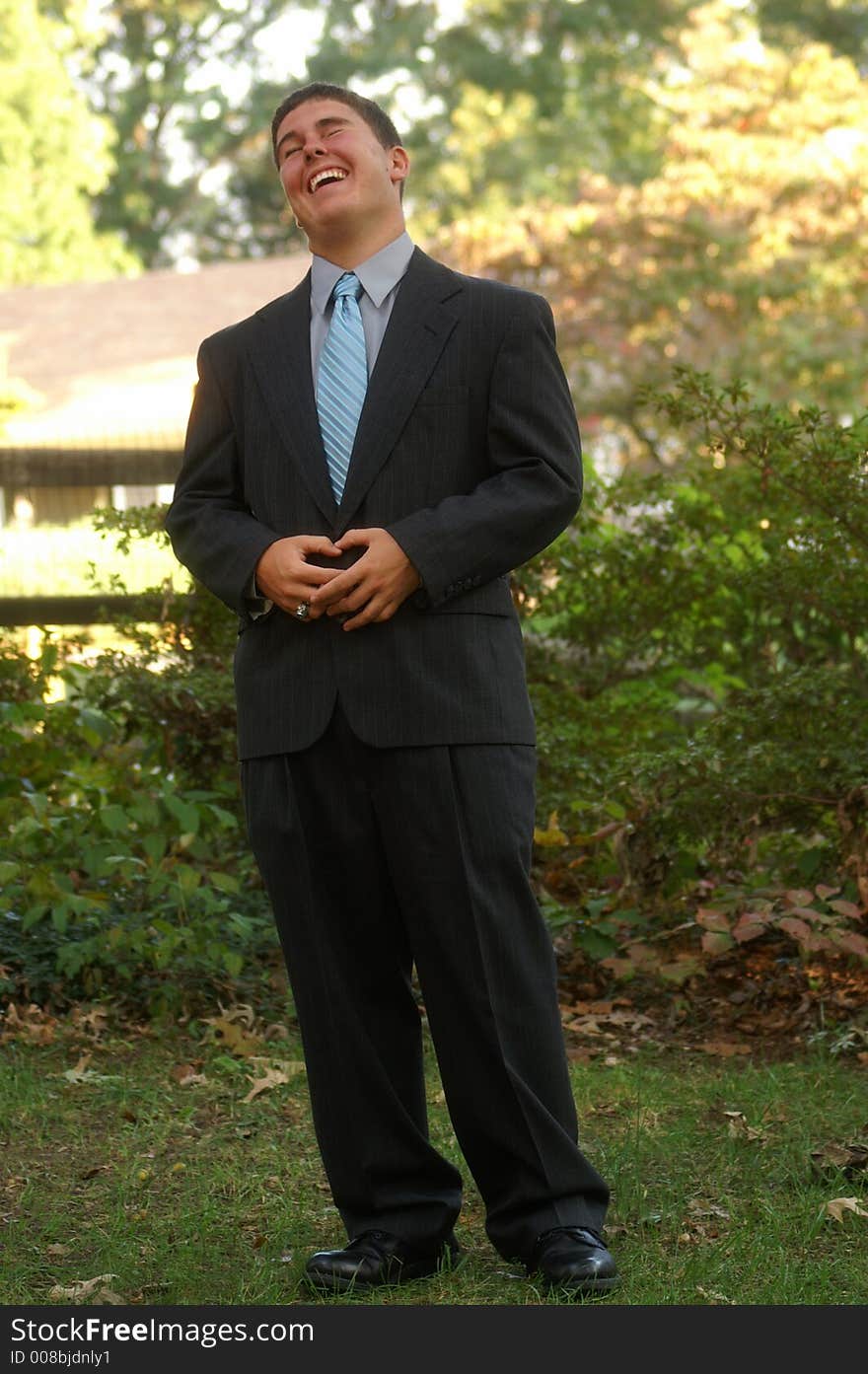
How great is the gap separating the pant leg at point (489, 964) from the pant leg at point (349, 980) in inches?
3.4

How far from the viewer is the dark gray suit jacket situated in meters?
3.21

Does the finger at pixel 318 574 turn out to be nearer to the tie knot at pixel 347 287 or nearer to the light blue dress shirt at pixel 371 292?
the light blue dress shirt at pixel 371 292

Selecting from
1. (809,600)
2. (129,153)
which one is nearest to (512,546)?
(809,600)

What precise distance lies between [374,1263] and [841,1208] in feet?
3.51

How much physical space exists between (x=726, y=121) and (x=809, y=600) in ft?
47.2

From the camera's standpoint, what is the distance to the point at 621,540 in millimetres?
6930

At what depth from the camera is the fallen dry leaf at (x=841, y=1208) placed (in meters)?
3.74

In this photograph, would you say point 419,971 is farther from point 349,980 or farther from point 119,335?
point 119,335

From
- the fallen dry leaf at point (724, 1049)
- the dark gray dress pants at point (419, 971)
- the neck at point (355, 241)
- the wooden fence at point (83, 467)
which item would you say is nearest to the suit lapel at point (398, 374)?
the neck at point (355, 241)

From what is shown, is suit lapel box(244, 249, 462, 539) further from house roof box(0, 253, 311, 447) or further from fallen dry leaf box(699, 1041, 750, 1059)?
house roof box(0, 253, 311, 447)

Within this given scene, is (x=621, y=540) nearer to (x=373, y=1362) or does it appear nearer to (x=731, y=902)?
(x=731, y=902)

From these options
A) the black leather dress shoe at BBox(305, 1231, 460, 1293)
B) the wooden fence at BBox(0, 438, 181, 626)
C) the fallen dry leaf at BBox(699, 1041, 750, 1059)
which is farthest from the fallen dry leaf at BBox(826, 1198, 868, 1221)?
the wooden fence at BBox(0, 438, 181, 626)

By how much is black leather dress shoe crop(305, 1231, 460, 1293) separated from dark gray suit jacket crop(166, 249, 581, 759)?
965 millimetres

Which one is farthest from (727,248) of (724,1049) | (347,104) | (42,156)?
(347,104)
